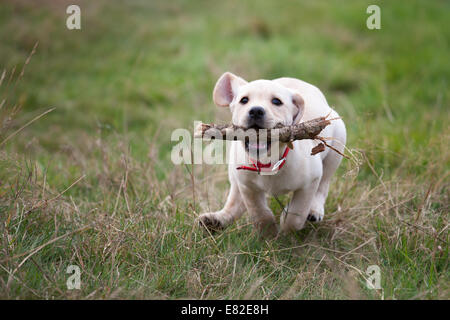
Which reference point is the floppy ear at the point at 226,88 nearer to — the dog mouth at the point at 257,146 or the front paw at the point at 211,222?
the dog mouth at the point at 257,146

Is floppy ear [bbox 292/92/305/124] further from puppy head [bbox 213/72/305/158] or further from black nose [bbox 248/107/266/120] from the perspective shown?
black nose [bbox 248/107/266/120]

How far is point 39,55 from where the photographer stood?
32.4 feet

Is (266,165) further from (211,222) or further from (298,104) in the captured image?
(211,222)

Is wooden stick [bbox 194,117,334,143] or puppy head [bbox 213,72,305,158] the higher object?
puppy head [bbox 213,72,305,158]

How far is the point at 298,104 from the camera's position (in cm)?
392

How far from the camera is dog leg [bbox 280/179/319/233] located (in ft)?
13.4

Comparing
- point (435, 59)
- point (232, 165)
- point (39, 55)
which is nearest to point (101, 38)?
point (39, 55)

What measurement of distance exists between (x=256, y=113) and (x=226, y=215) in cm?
114
